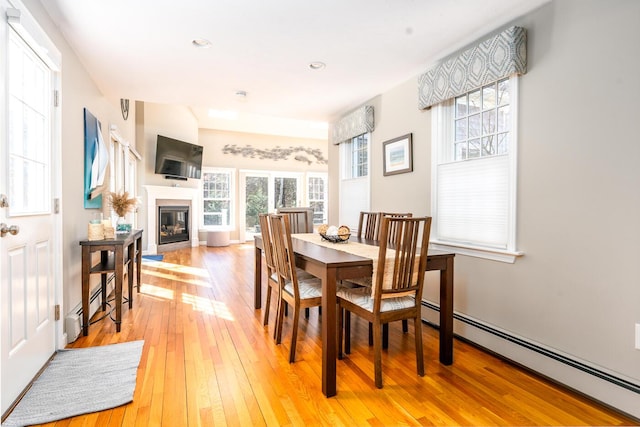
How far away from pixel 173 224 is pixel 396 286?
22.8 feet

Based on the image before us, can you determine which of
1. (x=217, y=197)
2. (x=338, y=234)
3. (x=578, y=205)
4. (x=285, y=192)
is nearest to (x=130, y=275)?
(x=338, y=234)

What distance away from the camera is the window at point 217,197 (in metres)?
8.77

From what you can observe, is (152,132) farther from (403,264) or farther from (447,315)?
(447,315)

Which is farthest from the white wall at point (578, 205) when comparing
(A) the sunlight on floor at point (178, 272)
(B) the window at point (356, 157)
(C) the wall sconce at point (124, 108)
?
(C) the wall sconce at point (124, 108)

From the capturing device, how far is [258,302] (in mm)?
3441

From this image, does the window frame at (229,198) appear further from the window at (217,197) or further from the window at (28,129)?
→ the window at (28,129)

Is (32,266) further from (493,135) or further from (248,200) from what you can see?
(248,200)

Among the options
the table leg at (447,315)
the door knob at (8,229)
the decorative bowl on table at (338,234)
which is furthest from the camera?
the decorative bowl on table at (338,234)

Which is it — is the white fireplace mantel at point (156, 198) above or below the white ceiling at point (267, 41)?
below

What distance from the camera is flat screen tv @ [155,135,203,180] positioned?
7.15 metres

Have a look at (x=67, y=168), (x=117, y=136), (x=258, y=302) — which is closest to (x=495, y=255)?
(x=258, y=302)

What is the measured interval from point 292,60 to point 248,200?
6.51m

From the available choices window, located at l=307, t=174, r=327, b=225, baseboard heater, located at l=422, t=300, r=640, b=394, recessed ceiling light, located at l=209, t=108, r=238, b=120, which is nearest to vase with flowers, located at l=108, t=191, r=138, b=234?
baseboard heater, located at l=422, t=300, r=640, b=394

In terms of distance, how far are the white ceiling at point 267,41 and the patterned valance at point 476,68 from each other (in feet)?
0.43
